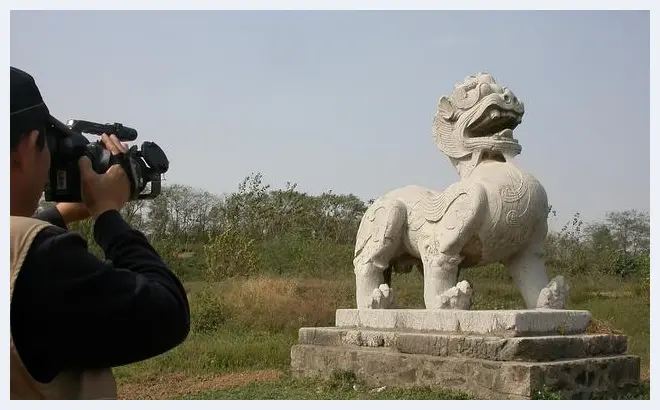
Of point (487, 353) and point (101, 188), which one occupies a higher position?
point (101, 188)

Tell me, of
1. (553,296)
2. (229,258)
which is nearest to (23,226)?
(553,296)

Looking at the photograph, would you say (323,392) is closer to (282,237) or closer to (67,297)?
(67,297)

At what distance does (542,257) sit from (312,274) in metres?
9.02

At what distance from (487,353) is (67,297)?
385 cm

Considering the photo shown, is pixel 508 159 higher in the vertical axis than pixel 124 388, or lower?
higher

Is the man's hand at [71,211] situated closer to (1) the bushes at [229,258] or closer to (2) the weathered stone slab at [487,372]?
(2) the weathered stone slab at [487,372]

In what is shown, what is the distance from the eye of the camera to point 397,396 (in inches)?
192

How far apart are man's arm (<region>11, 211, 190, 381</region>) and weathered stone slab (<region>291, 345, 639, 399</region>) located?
139 inches

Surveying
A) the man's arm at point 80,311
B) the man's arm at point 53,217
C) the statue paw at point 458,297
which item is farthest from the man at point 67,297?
the statue paw at point 458,297

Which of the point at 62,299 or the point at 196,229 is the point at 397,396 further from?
the point at 196,229

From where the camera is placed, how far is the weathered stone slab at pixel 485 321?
15.6 ft

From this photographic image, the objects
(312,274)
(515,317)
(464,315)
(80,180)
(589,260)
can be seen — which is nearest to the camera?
(80,180)

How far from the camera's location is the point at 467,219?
531cm

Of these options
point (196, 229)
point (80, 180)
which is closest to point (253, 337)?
point (80, 180)
